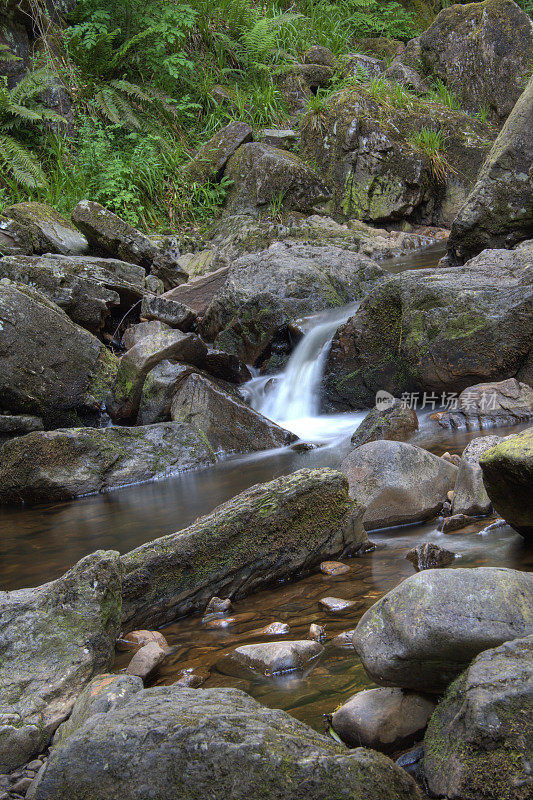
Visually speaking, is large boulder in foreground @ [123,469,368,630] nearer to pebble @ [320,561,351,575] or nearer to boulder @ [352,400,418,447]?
pebble @ [320,561,351,575]

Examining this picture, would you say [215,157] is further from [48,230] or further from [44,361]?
[44,361]

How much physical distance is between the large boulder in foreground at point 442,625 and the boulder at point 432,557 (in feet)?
3.86

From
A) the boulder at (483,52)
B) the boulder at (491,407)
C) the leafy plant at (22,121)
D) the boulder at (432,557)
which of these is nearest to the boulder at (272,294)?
the boulder at (491,407)

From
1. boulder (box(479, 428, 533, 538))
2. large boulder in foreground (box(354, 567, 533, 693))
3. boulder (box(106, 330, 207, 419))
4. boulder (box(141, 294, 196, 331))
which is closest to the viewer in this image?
large boulder in foreground (box(354, 567, 533, 693))

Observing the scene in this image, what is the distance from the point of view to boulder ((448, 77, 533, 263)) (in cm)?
800

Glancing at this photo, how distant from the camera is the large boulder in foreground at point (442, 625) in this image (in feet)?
5.72

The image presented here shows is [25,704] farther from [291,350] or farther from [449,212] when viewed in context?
[449,212]

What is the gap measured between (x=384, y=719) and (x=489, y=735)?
0.45m

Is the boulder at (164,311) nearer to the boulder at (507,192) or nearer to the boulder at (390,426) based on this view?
the boulder at (507,192)

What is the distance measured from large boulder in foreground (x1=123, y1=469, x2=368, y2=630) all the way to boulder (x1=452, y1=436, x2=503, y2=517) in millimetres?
618

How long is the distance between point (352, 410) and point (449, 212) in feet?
26.0

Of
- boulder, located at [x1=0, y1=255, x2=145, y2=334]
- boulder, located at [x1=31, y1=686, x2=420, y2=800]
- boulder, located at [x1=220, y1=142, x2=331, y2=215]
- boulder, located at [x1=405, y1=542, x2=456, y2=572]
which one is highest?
boulder, located at [x1=220, y1=142, x2=331, y2=215]

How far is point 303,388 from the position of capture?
7.91m

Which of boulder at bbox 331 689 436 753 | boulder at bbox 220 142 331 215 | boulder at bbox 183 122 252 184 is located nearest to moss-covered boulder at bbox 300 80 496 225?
boulder at bbox 220 142 331 215
